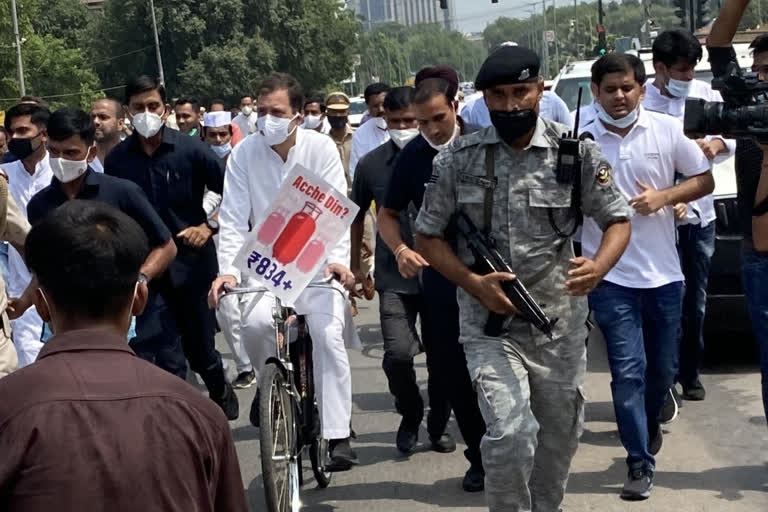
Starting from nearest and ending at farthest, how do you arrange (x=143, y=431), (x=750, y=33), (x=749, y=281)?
(x=143, y=431), (x=749, y=281), (x=750, y=33)

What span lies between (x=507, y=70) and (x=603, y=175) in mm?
546

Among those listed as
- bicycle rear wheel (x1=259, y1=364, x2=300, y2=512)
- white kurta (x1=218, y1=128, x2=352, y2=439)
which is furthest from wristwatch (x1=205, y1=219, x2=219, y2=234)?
bicycle rear wheel (x1=259, y1=364, x2=300, y2=512)

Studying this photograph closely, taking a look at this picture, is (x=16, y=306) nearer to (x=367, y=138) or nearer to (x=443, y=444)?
(x=443, y=444)

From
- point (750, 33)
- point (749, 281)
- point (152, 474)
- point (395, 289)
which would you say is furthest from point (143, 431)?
point (750, 33)

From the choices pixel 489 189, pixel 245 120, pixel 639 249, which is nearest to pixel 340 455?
pixel 639 249

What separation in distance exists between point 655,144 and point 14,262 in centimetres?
356

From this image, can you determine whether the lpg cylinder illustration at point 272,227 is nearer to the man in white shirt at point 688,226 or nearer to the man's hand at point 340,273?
the man's hand at point 340,273

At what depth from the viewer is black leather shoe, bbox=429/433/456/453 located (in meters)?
7.70

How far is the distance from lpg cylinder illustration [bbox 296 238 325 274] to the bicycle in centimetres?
20

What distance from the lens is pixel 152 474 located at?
2646 mm

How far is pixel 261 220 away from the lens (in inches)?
256

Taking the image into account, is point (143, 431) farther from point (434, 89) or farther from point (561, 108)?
point (561, 108)

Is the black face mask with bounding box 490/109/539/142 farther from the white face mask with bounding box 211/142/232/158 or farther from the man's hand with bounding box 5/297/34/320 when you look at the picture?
the white face mask with bounding box 211/142/232/158

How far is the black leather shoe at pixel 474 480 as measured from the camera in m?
6.83
